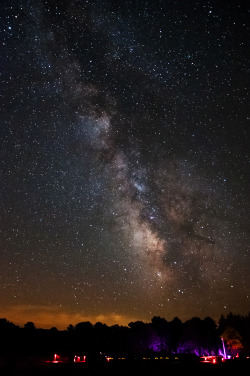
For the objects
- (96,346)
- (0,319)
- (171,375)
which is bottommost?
(171,375)

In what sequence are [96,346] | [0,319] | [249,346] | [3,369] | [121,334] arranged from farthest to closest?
[0,319] → [121,334] → [96,346] → [249,346] → [3,369]

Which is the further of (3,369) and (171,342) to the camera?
(171,342)

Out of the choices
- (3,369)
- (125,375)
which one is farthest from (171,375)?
(3,369)

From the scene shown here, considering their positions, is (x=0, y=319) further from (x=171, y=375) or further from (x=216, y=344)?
(x=171, y=375)

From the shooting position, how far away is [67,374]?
13.9 metres

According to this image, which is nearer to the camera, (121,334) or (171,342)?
(171,342)

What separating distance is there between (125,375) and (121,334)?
2278 inches

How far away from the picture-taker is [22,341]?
51.8 metres

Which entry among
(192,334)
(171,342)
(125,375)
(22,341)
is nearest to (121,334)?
(171,342)

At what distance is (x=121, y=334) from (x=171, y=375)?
58.0m

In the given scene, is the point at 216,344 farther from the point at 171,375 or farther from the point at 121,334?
the point at 171,375

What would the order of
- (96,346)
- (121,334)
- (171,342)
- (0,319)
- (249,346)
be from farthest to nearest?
(0,319) < (121,334) < (171,342) < (96,346) < (249,346)

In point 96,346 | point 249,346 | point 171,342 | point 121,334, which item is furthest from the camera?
point 121,334

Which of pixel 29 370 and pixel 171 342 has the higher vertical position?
pixel 171 342
